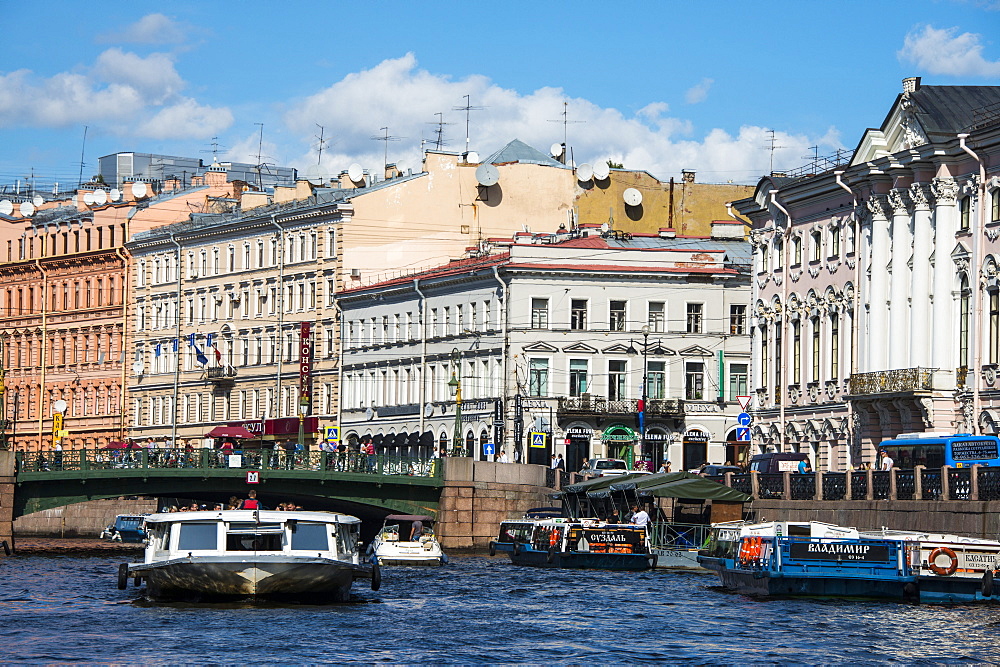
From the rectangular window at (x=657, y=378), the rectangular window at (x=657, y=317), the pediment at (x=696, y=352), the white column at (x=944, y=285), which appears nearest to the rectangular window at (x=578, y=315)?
the rectangular window at (x=657, y=317)

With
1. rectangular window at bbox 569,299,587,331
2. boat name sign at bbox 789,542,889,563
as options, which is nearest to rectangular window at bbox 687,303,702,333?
rectangular window at bbox 569,299,587,331

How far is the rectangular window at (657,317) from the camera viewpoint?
307 ft

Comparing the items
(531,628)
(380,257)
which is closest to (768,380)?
(380,257)

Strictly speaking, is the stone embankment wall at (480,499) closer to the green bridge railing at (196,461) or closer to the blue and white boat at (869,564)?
the green bridge railing at (196,461)

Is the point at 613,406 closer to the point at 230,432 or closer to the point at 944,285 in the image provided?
the point at 230,432

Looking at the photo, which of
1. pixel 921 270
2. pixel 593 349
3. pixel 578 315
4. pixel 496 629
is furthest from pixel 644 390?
pixel 496 629

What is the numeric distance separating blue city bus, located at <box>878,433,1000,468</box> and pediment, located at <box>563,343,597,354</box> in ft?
95.9

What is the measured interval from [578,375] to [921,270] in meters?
26.1

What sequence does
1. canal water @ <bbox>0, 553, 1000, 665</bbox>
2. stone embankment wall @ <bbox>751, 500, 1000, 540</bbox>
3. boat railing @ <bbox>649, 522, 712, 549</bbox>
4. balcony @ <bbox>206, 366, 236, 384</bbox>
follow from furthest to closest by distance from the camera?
1. balcony @ <bbox>206, 366, 236, 384</bbox>
2. boat railing @ <bbox>649, 522, 712, 549</bbox>
3. stone embankment wall @ <bbox>751, 500, 1000, 540</bbox>
4. canal water @ <bbox>0, 553, 1000, 665</bbox>

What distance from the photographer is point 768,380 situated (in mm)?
79500

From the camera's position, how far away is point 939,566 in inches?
1812

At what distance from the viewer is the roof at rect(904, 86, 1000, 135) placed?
68.1 metres

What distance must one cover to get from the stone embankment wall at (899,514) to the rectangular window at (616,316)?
1112 inches

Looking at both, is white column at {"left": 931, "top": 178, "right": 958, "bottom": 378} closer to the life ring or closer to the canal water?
the canal water
